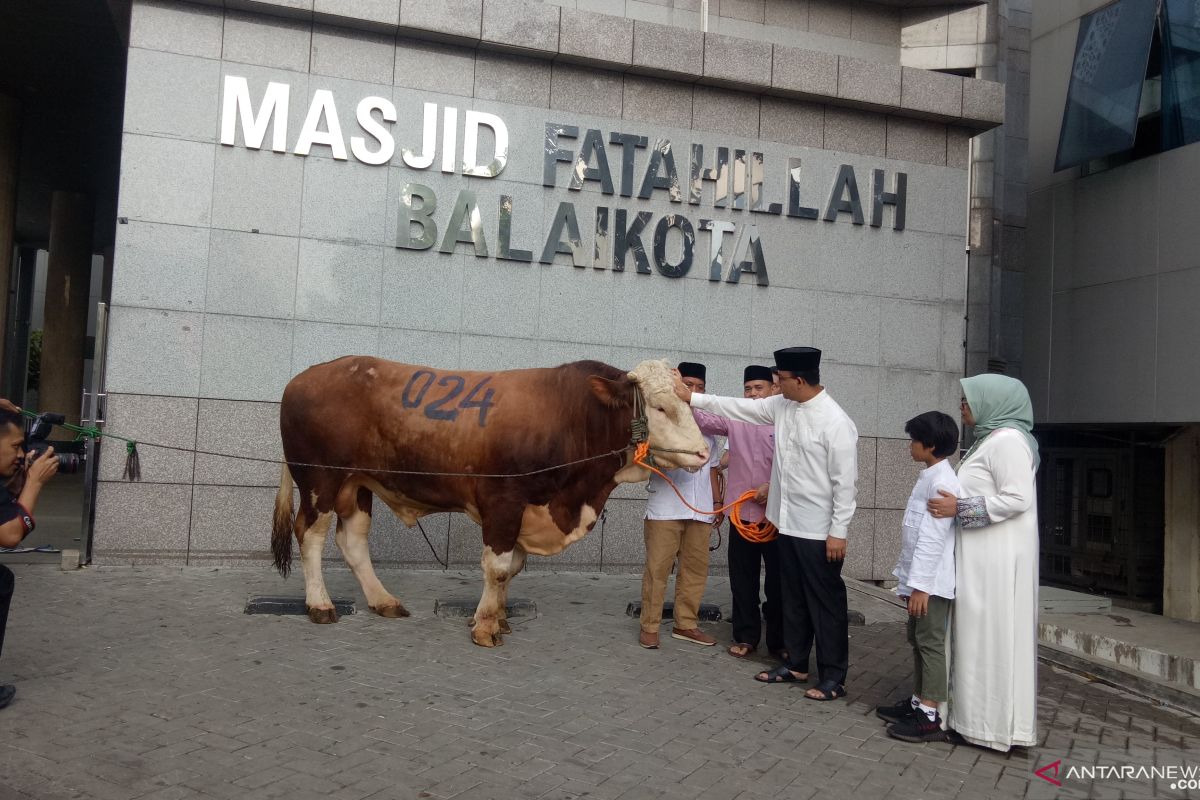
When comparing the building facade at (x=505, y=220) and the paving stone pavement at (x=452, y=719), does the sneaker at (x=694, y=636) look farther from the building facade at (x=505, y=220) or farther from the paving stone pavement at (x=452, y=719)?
the building facade at (x=505, y=220)

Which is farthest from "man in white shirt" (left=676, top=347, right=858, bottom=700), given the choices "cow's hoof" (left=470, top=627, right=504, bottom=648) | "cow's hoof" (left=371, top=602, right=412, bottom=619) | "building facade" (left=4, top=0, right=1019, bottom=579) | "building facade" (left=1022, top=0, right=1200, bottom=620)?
"building facade" (left=1022, top=0, right=1200, bottom=620)

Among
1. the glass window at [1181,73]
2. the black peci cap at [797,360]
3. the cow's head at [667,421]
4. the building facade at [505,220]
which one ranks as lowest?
the cow's head at [667,421]

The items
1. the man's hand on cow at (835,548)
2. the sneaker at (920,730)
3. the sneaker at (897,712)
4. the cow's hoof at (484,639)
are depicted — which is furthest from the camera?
the cow's hoof at (484,639)

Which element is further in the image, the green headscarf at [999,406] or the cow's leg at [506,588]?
the cow's leg at [506,588]

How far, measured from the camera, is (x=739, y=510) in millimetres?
6258

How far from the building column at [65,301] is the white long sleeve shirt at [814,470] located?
22.0 m

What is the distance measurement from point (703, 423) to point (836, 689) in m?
2.06

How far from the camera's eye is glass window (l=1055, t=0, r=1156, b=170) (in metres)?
9.83

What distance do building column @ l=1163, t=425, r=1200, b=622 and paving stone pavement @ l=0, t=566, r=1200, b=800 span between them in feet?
15.4

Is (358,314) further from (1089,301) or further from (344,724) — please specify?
(1089,301)

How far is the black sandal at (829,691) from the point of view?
17.2 feet

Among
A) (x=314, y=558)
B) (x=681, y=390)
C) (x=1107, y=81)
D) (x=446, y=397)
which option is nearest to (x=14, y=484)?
(x=314, y=558)

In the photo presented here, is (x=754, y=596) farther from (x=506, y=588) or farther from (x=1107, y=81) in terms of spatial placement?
(x=1107, y=81)

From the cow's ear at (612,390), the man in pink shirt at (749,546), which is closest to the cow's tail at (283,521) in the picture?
the cow's ear at (612,390)
